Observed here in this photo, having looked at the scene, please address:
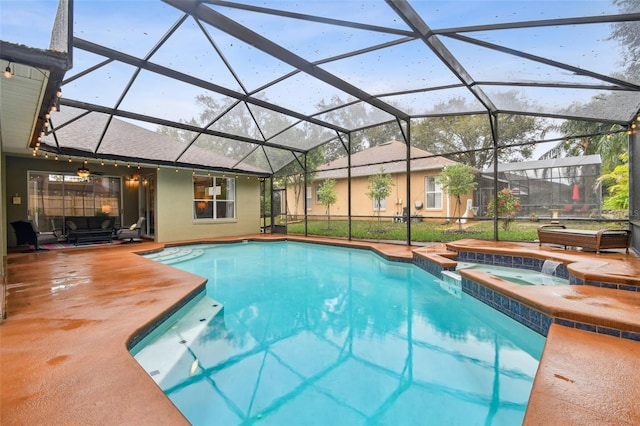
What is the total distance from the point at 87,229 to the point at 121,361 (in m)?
9.49

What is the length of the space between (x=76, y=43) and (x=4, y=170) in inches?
263

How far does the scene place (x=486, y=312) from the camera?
4027 millimetres

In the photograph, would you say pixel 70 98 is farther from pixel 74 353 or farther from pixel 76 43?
pixel 74 353

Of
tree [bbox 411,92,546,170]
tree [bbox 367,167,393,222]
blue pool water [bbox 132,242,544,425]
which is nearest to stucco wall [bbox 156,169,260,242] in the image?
tree [bbox 367,167,393,222]

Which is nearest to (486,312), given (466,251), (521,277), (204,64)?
(521,277)

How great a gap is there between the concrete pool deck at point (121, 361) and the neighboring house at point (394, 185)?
8353 millimetres

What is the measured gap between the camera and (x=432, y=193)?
13195 mm

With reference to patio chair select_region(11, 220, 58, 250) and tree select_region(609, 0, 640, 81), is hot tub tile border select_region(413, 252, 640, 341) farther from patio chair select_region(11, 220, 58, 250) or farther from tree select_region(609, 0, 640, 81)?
patio chair select_region(11, 220, 58, 250)

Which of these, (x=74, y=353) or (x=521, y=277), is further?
(x=521, y=277)

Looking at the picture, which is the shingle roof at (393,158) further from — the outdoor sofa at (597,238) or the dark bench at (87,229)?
the dark bench at (87,229)

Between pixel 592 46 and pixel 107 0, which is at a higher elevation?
pixel 107 0

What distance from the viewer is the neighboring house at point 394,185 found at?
12891mm

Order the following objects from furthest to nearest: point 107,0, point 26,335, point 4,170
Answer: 1. point 4,170
2. point 107,0
3. point 26,335

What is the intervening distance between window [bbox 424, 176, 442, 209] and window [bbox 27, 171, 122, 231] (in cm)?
Answer: 1265
